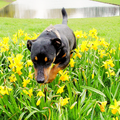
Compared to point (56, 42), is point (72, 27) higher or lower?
higher

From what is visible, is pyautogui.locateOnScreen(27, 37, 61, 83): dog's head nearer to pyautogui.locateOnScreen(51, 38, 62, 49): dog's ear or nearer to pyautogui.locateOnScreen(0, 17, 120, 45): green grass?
pyautogui.locateOnScreen(51, 38, 62, 49): dog's ear

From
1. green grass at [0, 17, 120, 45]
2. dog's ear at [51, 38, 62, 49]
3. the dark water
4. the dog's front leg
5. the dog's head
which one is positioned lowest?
the dog's front leg

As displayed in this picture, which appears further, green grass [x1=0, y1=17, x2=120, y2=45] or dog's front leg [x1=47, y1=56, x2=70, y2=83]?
green grass [x1=0, y1=17, x2=120, y2=45]

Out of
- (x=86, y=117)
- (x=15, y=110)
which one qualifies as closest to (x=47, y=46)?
(x=15, y=110)

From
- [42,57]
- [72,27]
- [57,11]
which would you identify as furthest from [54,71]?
[57,11]

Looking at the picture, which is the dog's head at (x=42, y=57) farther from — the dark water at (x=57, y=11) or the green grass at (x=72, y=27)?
the dark water at (x=57, y=11)

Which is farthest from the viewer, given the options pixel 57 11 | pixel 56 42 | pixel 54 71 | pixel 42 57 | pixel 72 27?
pixel 57 11

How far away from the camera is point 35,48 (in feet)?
6.78

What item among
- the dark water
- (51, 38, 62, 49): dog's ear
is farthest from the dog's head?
the dark water

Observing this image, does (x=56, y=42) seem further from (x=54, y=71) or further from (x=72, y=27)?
(x=72, y=27)

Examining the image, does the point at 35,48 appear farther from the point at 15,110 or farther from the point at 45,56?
the point at 15,110

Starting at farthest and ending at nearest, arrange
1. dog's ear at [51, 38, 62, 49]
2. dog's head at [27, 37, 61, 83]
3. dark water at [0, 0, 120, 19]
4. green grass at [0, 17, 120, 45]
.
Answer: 1. dark water at [0, 0, 120, 19]
2. green grass at [0, 17, 120, 45]
3. dog's ear at [51, 38, 62, 49]
4. dog's head at [27, 37, 61, 83]

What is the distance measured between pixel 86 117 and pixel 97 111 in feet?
0.87

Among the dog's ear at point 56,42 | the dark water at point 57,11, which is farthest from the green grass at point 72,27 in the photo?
the dark water at point 57,11
